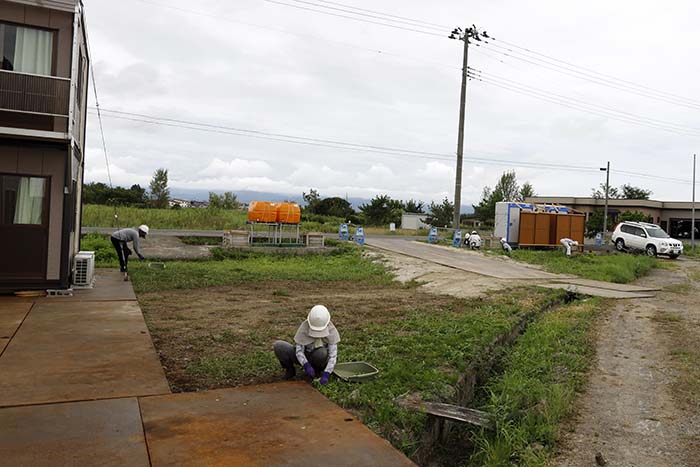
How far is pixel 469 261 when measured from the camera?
21.6 meters

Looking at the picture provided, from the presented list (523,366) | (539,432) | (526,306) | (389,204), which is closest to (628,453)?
(539,432)

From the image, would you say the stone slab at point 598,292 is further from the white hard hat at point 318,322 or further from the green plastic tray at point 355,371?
the white hard hat at point 318,322

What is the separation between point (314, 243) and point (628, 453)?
63.3ft

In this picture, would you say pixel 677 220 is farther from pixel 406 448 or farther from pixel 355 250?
pixel 406 448

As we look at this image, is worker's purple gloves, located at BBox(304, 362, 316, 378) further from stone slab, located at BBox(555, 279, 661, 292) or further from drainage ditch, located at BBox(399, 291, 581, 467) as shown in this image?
stone slab, located at BBox(555, 279, 661, 292)

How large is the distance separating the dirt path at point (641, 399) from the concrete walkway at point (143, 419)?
196 centimetres

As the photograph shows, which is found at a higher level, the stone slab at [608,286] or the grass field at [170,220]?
the grass field at [170,220]

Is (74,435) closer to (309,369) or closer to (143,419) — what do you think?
(143,419)

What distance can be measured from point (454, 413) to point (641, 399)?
2.46m

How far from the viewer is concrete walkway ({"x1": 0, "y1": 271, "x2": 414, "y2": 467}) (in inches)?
158

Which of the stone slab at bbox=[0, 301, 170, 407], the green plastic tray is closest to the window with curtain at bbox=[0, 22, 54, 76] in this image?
the stone slab at bbox=[0, 301, 170, 407]

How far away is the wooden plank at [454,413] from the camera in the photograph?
5129mm

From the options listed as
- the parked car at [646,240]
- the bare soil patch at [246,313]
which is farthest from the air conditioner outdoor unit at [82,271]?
the parked car at [646,240]

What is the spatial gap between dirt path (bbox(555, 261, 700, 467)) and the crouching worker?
7.80 feet
